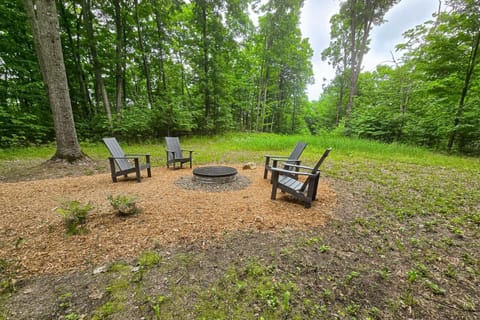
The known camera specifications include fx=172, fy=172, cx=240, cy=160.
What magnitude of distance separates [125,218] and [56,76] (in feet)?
17.0

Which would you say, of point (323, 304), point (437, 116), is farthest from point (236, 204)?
point (437, 116)

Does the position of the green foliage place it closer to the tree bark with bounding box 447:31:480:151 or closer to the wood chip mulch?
the wood chip mulch

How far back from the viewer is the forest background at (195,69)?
303 inches

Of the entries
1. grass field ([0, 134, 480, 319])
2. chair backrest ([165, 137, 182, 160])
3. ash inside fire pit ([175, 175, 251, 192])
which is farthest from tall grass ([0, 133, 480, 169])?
grass field ([0, 134, 480, 319])


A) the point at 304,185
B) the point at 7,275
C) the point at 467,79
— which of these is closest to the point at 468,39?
the point at 467,79

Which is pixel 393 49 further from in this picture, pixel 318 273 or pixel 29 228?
pixel 29 228

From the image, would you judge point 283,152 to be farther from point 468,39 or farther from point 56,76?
point 468,39

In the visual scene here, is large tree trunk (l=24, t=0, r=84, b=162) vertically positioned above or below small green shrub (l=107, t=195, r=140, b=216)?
above

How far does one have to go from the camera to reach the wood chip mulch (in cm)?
177

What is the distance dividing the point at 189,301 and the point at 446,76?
13285 millimetres

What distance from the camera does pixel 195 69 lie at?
11.6 m

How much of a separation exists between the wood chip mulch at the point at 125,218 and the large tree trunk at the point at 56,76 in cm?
164

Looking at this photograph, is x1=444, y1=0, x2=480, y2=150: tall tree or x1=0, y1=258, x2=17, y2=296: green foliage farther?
x1=444, y1=0, x2=480, y2=150: tall tree

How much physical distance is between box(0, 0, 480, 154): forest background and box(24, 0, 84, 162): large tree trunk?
2.49 meters
